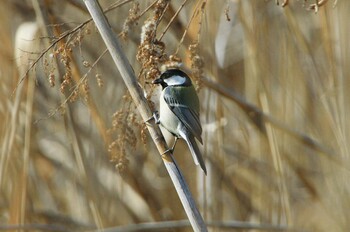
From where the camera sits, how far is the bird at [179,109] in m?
1.38

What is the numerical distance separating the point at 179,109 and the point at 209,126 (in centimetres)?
40

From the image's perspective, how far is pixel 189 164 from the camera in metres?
1.91

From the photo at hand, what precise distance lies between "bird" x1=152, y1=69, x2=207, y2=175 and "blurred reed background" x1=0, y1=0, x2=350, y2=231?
0.20ft

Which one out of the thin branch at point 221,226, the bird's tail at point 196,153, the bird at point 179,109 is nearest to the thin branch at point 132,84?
the bird's tail at point 196,153

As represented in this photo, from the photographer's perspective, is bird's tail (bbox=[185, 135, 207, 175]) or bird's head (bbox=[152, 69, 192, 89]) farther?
bird's head (bbox=[152, 69, 192, 89])

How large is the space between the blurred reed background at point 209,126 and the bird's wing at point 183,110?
8 cm

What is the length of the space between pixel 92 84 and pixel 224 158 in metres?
0.48

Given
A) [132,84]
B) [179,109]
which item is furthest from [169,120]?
[132,84]

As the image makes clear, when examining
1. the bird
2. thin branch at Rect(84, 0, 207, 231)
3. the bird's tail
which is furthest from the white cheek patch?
thin branch at Rect(84, 0, 207, 231)

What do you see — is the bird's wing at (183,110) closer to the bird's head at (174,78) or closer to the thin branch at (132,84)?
the bird's head at (174,78)

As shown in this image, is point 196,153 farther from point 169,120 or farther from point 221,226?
point 221,226

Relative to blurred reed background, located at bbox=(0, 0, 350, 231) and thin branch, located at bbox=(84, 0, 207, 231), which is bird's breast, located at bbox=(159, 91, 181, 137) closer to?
blurred reed background, located at bbox=(0, 0, 350, 231)

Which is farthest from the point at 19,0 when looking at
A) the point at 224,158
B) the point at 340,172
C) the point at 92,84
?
the point at 340,172

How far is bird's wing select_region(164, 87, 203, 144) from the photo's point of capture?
1.38 meters
